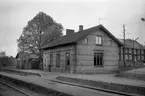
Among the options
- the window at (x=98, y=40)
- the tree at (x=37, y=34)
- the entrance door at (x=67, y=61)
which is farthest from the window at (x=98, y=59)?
the tree at (x=37, y=34)

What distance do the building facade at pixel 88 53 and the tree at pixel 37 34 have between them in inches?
478

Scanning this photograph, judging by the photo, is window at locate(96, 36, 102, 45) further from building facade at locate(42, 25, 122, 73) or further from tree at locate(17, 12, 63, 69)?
tree at locate(17, 12, 63, 69)

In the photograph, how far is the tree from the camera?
137 feet

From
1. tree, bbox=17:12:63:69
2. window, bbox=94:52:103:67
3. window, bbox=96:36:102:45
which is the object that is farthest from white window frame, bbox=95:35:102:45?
tree, bbox=17:12:63:69

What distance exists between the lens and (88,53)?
1002 inches

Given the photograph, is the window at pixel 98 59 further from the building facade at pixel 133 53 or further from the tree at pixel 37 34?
the building facade at pixel 133 53

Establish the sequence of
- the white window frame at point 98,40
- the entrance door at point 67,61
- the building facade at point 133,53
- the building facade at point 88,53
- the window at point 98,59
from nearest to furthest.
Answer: the building facade at point 88,53
the entrance door at point 67,61
the window at point 98,59
the white window frame at point 98,40
the building facade at point 133,53

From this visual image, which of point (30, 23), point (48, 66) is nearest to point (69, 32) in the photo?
point (48, 66)

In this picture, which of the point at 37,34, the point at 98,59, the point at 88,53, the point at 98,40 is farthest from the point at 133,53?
the point at 88,53

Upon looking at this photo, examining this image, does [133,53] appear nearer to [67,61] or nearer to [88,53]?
[88,53]

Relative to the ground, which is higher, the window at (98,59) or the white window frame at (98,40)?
the white window frame at (98,40)

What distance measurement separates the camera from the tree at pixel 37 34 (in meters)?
41.8

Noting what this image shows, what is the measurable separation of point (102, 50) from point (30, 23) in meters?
22.9

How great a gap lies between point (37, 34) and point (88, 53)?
20.1 meters
